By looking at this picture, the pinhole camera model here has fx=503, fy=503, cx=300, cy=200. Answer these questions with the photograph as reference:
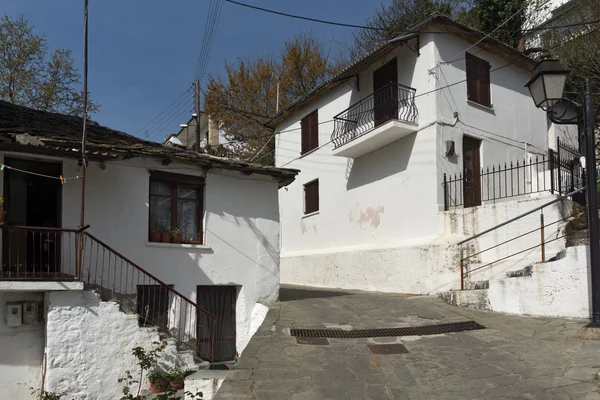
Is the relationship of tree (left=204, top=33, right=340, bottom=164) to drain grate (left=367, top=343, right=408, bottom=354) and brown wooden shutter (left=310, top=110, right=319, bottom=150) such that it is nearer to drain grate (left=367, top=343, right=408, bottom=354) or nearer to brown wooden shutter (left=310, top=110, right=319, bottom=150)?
brown wooden shutter (left=310, top=110, right=319, bottom=150)

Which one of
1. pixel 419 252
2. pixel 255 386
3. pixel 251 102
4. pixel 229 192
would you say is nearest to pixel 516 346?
pixel 255 386

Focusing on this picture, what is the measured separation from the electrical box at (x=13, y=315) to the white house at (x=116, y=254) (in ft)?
0.06

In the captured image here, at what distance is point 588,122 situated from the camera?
691 cm

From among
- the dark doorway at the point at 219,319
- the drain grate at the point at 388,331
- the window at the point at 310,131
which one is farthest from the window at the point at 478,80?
the dark doorway at the point at 219,319

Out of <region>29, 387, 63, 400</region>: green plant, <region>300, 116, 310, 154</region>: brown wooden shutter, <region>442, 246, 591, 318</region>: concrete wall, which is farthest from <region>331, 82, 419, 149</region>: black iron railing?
<region>29, 387, 63, 400</region>: green plant

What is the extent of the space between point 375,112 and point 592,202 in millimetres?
9043

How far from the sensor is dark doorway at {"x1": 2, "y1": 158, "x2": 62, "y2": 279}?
9027 millimetres

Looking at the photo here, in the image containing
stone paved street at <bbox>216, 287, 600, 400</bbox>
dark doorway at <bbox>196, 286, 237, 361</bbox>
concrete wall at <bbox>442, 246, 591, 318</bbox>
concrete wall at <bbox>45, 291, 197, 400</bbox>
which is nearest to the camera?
stone paved street at <bbox>216, 287, 600, 400</bbox>

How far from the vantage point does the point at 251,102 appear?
88.0ft

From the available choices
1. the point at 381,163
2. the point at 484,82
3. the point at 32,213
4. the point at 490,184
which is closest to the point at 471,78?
the point at 484,82

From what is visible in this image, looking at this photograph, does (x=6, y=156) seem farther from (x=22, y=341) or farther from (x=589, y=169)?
(x=589, y=169)

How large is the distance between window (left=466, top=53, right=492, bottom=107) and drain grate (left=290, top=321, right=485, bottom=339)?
312 inches

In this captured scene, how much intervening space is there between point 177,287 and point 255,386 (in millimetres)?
4955

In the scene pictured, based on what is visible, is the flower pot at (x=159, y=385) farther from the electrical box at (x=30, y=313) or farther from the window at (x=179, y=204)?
the window at (x=179, y=204)
